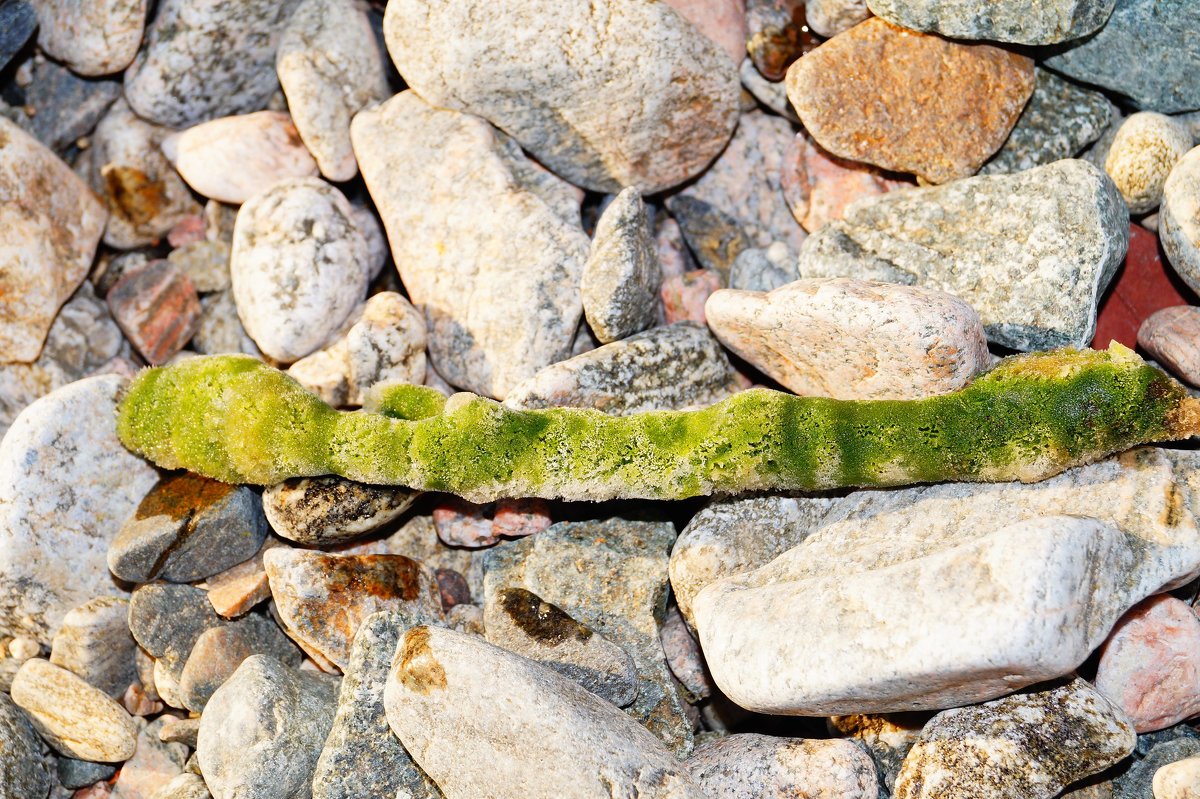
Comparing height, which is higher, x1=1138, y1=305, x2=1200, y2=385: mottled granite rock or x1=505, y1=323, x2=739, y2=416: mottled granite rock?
x1=1138, y1=305, x2=1200, y2=385: mottled granite rock

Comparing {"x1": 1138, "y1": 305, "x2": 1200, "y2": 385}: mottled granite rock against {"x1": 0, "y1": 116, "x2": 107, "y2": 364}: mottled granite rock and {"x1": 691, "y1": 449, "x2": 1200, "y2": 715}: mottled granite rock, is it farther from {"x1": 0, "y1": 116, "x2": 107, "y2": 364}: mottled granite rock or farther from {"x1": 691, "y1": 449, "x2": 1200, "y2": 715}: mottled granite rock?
{"x1": 0, "y1": 116, "x2": 107, "y2": 364}: mottled granite rock

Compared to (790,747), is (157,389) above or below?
above

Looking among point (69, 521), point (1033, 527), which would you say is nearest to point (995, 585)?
point (1033, 527)

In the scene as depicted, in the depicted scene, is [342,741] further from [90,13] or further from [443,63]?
[90,13]

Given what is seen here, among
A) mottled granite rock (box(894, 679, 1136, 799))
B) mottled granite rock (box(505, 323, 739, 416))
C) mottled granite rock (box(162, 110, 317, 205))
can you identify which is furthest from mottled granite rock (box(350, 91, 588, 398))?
mottled granite rock (box(894, 679, 1136, 799))

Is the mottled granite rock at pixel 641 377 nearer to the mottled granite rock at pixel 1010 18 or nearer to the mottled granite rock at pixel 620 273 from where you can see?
the mottled granite rock at pixel 620 273

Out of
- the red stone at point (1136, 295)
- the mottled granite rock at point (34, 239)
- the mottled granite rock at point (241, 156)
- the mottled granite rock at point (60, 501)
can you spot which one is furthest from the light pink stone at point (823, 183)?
the mottled granite rock at point (34, 239)
